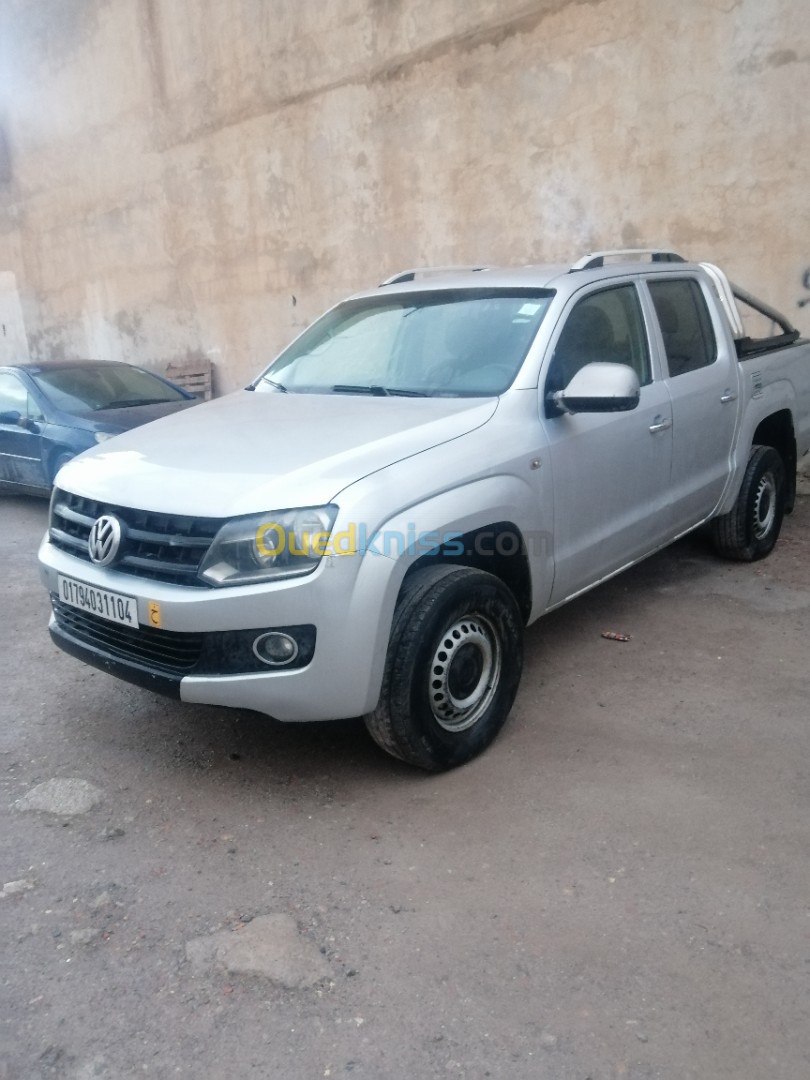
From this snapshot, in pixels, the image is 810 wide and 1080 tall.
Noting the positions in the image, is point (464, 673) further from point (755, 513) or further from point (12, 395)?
point (12, 395)

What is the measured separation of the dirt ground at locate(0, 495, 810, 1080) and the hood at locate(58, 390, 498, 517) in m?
1.10

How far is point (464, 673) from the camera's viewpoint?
339cm

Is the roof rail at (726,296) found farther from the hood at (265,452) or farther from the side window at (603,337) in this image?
the hood at (265,452)

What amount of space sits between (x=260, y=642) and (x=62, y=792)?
3.56 feet

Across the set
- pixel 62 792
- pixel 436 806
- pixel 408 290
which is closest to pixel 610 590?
pixel 408 290

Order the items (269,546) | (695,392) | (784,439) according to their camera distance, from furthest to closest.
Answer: (784,439) < (695,392) < (269,546)

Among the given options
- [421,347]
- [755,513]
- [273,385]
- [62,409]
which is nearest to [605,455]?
[421,347]

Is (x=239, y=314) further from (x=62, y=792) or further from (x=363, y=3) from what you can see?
(x=62, y=792)

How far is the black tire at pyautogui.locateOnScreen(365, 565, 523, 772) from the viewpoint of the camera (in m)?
3.12

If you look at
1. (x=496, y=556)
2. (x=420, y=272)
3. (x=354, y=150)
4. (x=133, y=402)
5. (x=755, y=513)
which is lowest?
(x=755, y=513)

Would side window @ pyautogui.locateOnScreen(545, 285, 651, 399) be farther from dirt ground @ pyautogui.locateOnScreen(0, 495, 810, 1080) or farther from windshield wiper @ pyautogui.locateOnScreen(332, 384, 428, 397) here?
dirt ground @ pyautogui.locateOnScreen(0, 495, 810, 1080)

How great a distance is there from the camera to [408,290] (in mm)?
4535

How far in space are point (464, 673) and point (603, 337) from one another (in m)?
1.78

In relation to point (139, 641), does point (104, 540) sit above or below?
above
